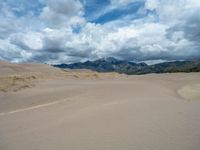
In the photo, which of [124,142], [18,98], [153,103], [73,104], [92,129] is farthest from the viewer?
[18,98]

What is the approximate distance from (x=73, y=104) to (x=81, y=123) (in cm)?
620

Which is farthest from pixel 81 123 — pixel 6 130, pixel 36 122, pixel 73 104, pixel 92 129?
pixel 73 104

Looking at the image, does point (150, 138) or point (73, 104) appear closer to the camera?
point (150, 138)

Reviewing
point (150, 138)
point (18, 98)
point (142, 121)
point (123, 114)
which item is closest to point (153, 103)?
point (123, 114)

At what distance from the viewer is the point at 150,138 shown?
9.82 meters

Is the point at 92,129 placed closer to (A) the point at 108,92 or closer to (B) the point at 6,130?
(B) the point at 6,130

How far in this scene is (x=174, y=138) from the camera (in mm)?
9664

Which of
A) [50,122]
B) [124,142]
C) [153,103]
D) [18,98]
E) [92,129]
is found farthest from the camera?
[18,98]

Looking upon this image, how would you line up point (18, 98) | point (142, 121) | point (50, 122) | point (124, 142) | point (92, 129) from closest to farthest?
1. point (124, 142)
2. point (92, 129)
3. point (142, 121)
4. point (50, 122)
5. point (18, 98)

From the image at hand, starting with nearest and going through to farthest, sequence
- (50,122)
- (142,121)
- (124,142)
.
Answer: (124,142) < (142,121) < (50,122)

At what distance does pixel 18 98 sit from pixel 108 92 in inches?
282

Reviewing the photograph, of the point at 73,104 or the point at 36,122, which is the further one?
the point at 73,104

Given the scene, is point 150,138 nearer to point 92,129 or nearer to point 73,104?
point 92,129

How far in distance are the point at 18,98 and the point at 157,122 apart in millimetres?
13931
